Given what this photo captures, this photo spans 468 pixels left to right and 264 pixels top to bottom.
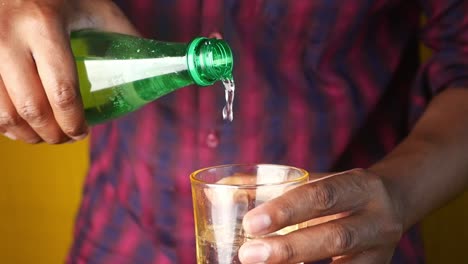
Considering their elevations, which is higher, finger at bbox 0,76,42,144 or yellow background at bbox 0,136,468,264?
finger at bbox 0,76,42,144

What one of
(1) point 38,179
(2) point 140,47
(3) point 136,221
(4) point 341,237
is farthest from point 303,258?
(1) point 38,179

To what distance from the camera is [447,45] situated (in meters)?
0.95

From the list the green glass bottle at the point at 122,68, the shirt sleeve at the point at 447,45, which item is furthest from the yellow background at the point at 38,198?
the shirt sleeve at the point at 447,45

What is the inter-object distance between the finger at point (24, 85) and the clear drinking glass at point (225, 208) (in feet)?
0.52

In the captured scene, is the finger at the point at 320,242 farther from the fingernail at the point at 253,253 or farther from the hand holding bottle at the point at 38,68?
the hand holding bottle at the point at 38,68

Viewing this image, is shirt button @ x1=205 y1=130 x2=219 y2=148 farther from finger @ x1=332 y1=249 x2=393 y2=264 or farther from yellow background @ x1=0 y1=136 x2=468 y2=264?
yellow background @ x1=0 y1=136 x2=468 y2=264

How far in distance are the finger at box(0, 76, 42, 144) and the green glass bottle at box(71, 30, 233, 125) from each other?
9 centimetres

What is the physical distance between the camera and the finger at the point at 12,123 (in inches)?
26.6

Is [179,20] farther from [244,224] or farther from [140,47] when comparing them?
[244,224]

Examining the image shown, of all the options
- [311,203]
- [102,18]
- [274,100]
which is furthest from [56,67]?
[274,100]

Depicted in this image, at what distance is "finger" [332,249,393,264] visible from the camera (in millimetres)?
661

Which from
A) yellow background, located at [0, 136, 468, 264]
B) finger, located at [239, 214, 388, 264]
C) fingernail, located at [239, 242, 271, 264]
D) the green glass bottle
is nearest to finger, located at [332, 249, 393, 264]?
finger, located at [239, 214, 388, 264]

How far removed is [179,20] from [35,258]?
631 mm

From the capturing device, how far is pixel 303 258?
60cm
